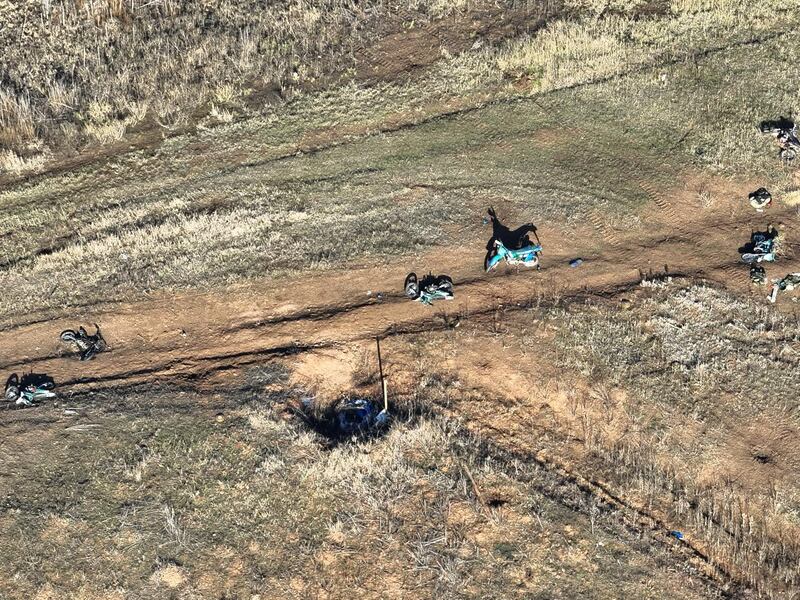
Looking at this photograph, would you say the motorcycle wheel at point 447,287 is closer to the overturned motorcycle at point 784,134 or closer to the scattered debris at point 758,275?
the scattered debris at point 758,275

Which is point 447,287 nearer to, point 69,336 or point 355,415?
point 355,415

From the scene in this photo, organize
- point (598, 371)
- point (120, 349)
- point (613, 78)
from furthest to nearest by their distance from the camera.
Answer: point (613, 78) → point (120, 349) → point (598, 371)

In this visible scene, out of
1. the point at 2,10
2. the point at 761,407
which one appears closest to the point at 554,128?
the point at 761,407

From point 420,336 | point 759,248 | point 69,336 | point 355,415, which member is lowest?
point 355,415

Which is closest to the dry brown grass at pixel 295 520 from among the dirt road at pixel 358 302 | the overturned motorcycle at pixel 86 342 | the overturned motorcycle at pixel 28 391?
the overturned motorcycle at pixel 28 391

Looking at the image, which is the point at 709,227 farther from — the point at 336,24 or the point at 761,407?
the point at 336,24

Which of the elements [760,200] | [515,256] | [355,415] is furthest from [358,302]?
[760,200]

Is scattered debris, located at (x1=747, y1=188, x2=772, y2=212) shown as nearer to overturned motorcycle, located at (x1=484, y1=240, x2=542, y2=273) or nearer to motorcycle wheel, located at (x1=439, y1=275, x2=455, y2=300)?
overturned motorcycle, located at (x1=484, y1=240, x2=542, y2=273)
